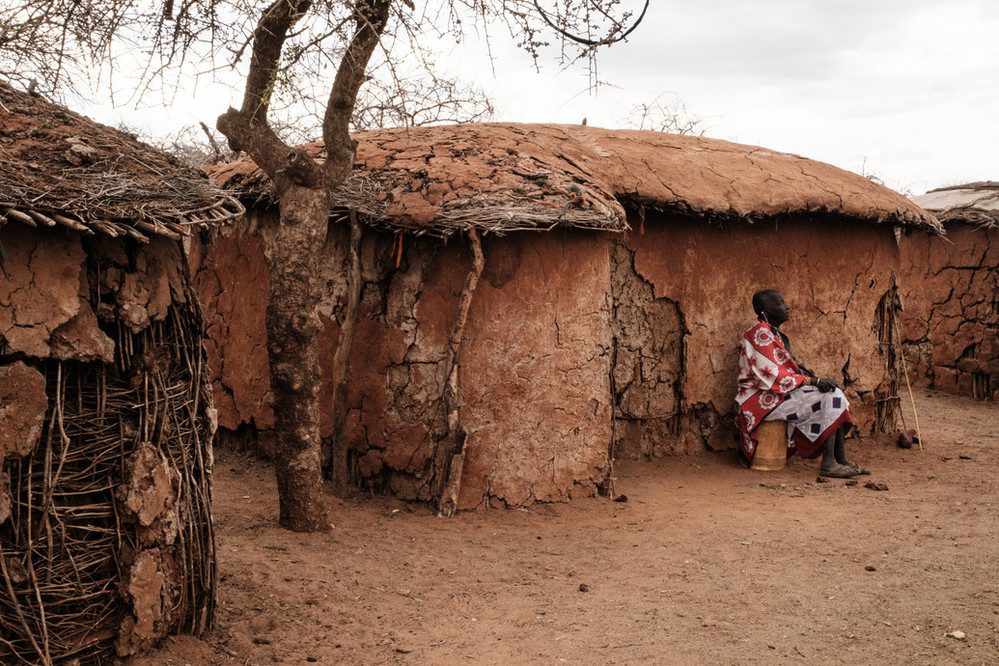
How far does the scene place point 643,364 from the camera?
25.4 feet

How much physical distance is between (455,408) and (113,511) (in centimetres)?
285

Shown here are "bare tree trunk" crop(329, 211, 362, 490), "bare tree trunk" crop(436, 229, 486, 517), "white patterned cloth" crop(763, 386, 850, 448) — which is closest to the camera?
"bare tree trunk" crop(436, 229, 486, 517)

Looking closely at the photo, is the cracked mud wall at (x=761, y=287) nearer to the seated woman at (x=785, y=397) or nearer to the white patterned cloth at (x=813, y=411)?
the seated woman at (x=785, y=397)

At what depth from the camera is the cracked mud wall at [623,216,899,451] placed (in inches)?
308

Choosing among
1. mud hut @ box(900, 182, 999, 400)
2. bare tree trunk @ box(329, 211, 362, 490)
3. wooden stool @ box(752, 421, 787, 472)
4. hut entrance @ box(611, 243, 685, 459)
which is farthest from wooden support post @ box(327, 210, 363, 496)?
mud hut @ box(900, 182, 999, 400)

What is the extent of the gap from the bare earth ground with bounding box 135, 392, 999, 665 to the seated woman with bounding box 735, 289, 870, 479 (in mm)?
403

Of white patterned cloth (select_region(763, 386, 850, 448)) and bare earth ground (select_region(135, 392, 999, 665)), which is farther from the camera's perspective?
white patterned cloth (select_region(763, 386, 850, 448))

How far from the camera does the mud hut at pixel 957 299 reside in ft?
38.5

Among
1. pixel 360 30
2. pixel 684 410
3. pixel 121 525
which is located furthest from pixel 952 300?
pixel 121 525

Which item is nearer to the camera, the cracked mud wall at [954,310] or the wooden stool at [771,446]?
the wooden stool at [771,446]

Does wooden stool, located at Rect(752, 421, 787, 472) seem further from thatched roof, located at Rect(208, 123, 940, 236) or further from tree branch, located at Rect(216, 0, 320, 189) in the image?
tree branch, located at Rect(216, 0, 320, 189)

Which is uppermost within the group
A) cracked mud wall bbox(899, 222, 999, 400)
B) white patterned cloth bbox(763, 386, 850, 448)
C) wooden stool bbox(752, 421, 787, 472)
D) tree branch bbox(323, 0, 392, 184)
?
tree branch bbox(323, 0, 392, 184)

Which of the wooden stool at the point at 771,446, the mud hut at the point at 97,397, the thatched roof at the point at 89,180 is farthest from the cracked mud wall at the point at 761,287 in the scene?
the mud hut at the point at 97,397

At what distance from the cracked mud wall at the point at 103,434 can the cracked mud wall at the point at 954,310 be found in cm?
1007
